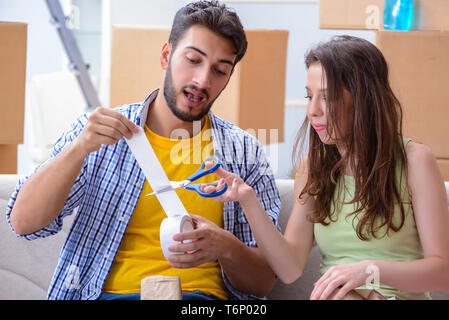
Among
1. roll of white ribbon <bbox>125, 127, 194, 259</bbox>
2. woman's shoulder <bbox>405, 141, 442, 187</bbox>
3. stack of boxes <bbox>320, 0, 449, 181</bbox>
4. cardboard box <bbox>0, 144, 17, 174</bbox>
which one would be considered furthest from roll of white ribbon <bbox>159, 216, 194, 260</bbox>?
cardboard box <bbox>0, 144, 17, 174</bbox>

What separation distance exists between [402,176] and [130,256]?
1.89ft

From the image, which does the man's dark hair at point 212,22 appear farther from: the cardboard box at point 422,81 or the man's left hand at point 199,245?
the cardboard box at point 422,81

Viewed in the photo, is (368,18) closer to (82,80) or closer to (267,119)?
(267,119)

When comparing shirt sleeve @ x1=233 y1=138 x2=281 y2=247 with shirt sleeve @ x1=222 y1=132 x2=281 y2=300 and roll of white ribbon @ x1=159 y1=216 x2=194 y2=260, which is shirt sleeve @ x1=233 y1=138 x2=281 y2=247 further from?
roll of white ribbon @ x1=159 y1=216 x2=194 y2=260

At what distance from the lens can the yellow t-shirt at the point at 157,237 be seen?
1.19 m

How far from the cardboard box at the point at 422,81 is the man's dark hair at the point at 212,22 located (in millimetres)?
713

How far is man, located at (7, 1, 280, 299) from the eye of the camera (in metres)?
1.17

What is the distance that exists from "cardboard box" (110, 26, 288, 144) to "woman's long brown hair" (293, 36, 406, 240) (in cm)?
100

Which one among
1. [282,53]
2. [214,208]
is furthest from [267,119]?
[214,208]

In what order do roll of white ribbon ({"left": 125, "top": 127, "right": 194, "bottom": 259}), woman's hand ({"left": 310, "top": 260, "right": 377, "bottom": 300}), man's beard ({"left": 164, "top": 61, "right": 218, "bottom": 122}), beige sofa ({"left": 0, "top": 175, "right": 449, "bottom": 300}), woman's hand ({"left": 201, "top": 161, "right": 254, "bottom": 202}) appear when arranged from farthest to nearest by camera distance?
beige sofa ({"left": 0, "top": 175, "right": 449, "bottom": 300}), man's beard ({"left": 164, "top": 61, "right": 218, "bottom": 122}), woman's hand ({"left": 201, "top": 161, "right": 254, "bottom": 202}), roll of white ribbon ({"left": 125, "top": 127, "right": 194, "bottom": 259}), woman's hand ({"left": 310, "top": 260, "right": 377, "bottom": 300})

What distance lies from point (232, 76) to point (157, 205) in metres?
1.01

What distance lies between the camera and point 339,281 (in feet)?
2.62

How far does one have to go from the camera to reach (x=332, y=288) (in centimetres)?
78

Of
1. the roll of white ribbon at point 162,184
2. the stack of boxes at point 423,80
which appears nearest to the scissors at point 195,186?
the roll of white ribbon at point 162,184
